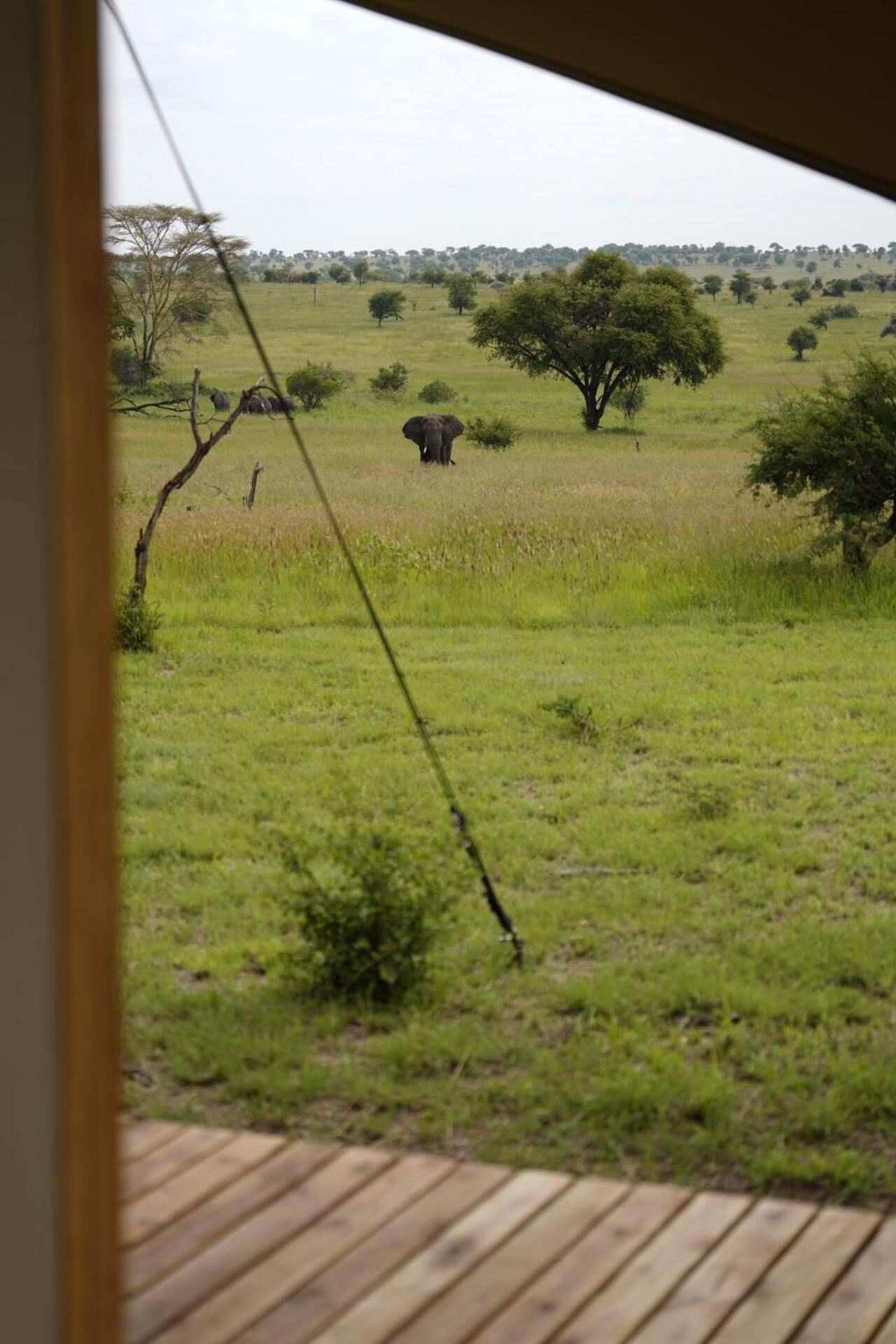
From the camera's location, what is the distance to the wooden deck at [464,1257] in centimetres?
195

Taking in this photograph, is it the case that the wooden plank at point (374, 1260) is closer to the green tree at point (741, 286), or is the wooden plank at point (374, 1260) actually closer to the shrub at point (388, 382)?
the shrub at point (388, 382)

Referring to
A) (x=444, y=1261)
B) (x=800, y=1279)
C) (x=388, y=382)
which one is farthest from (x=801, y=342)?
(x=444, y=1261)

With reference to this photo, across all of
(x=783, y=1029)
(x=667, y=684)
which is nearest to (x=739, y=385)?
(x=667, y=684)

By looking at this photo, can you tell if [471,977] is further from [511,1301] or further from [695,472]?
[695,472]

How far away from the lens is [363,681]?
702cm

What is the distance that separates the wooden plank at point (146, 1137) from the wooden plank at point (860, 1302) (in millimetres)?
1160

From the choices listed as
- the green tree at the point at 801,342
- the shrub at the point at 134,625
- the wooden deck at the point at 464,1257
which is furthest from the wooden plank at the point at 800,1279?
the green tree at the point at 801,342

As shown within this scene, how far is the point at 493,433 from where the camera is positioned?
17.1m

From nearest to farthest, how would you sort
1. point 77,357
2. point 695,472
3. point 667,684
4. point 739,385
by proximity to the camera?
point 77,357 < point 667,684 < point 695,472 < point 739,385

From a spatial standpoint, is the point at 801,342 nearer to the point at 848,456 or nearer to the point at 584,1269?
the point at 848,456

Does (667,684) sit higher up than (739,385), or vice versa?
(739,385)

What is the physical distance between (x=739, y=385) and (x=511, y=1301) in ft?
75.8

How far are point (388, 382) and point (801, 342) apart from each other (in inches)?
365

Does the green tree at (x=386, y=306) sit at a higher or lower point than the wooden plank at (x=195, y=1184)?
higher
